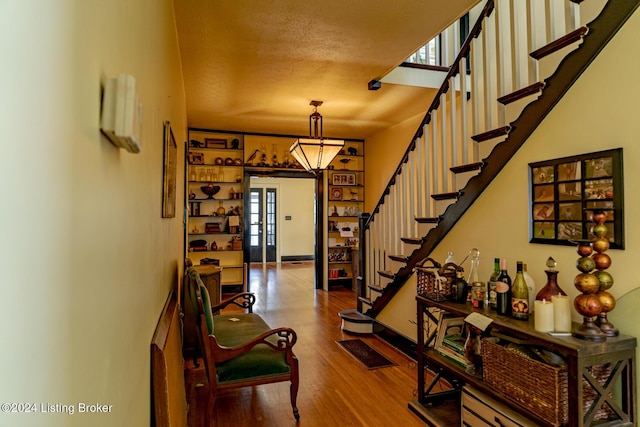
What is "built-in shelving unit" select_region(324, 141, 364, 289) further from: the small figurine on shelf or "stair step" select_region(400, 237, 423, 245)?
"stair step" select_region(400, 237, 423, 245)

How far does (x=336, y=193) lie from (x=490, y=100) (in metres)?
4.81

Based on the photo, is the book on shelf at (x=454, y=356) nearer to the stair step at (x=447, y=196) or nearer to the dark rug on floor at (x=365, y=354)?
the dark rug on floor at (x=365, y=354)

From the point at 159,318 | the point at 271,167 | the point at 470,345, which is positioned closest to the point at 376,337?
the point at 470,345

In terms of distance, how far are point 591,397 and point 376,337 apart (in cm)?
261

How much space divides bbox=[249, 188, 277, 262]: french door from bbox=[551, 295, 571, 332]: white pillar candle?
9855 millimetres

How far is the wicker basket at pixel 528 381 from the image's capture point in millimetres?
1738

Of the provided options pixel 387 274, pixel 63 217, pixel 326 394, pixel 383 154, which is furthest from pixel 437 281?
pixel 383 154

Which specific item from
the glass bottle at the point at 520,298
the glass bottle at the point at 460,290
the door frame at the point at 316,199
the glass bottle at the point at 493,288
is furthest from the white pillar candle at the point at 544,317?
the door frame at the point at 316,199

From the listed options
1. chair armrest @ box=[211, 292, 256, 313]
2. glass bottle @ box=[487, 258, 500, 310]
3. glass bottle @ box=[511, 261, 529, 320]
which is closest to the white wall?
chair armrest @ box=[211, 292, 256, 313]

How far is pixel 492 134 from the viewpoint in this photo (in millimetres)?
2461

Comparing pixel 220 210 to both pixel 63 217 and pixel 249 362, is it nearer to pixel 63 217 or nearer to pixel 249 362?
pixel 249 362

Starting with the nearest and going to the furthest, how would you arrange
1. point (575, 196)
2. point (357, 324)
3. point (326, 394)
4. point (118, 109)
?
1. point (118, 109)
2. point (575, 196)
3. point (326, 394)
4. point (357, 324)

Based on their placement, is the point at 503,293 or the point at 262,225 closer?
the point at 503,293

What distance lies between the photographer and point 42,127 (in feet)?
1.69
